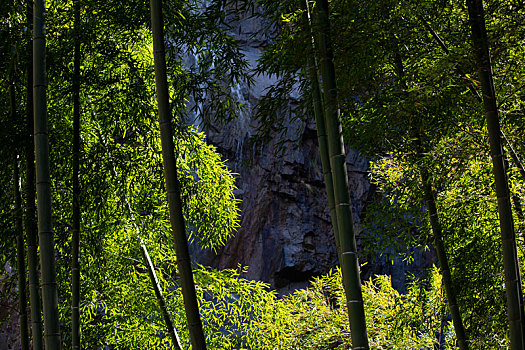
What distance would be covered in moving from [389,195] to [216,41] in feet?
5.81

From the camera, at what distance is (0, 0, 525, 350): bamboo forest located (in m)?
2.61

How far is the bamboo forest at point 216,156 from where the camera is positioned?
2.61 meters

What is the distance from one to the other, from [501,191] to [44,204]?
84.4 inches

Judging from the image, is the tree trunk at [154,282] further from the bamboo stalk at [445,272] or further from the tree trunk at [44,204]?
the bamboo stalk at [445,272]

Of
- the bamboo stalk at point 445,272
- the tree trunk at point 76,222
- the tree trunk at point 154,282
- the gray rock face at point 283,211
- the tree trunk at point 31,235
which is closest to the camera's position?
the tree trunk at point 31,235

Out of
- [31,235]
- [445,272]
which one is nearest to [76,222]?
[31,235]

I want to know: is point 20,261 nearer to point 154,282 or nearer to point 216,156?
point 154,282

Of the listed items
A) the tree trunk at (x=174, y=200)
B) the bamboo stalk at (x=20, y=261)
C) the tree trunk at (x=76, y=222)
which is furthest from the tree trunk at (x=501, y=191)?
the bamboo stalk at (x=20, y=261)

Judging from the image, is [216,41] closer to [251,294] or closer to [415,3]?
[415,3]

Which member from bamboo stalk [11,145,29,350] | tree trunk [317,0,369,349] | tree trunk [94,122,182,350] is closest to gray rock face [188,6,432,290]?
tree trunk [94,122,182,350]

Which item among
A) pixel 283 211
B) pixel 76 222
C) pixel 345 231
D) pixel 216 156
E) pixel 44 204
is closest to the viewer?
pixel 345 231

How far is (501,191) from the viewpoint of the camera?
246 cm

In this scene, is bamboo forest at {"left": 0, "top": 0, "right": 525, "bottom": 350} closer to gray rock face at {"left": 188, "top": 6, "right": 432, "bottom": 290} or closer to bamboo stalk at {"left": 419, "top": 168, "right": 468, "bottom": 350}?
bamboo stalk at {"left": 419, "top": 168, "right": 468, "bottom": 350}

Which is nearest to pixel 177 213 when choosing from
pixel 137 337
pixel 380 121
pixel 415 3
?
pixel 380 121
